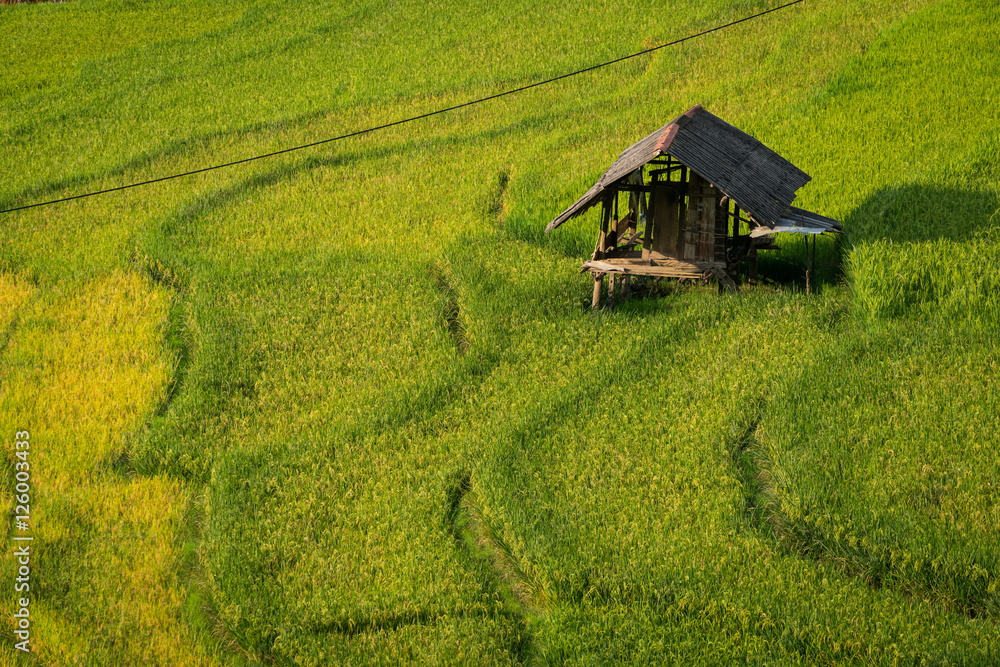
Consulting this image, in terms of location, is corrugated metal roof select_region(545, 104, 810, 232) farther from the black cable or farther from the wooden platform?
the black cable

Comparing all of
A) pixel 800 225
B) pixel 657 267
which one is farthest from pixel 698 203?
pixel 800 225

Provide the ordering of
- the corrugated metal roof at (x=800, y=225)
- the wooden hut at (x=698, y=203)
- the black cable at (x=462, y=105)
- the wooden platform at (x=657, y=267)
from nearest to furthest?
the corrugated metal roof at (x=800, y=225)
the wooden hut at (x=698, y=203)
the wooden platform at (x=657, y=267)
the black cable at (x=462, y=105)

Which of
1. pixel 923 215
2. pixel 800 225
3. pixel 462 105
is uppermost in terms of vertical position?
pixel 462 105

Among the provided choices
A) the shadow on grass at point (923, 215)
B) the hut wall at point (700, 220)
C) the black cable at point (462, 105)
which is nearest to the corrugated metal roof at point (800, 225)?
the shadow on grass at point (923, 215)

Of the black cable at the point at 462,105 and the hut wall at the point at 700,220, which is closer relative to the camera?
the hut wall at the point at 700,220

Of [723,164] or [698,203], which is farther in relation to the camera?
[698,203]

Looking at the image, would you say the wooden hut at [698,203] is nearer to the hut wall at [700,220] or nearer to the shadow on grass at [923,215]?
the hut wall at [700,220]

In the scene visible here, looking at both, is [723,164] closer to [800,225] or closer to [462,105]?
[800,225]
